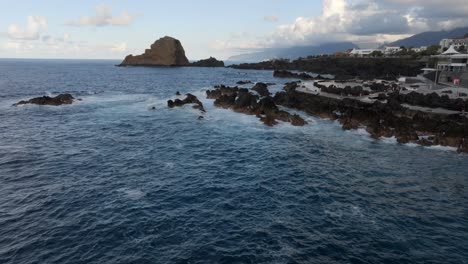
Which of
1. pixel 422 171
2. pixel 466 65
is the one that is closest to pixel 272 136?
pixel 422 171

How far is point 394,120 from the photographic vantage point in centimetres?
4891

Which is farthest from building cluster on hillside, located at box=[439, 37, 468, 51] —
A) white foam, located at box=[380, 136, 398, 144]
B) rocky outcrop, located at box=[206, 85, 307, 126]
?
white foam, located at box=[380, 136, 398, 144]

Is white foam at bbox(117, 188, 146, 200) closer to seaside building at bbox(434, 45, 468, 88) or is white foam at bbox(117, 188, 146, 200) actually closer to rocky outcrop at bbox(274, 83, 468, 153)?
rocky outcrop at bbox(274, 83, 468, 153)

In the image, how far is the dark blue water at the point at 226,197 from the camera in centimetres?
2031

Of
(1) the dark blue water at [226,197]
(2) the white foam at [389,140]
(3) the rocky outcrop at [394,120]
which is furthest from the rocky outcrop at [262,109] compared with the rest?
(2) the white foam at [389,140]

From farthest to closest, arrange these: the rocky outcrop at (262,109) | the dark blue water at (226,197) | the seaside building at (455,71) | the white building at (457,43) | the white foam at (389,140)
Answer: the white building at (457,43), the seaside building at (455,71), the rocky outcrop at (262,109), the white foam at (389,140), the dark blue water at (226,197)

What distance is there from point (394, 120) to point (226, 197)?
3367cm

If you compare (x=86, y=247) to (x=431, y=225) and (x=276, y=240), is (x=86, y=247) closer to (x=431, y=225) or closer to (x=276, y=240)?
(x=276, y=240)

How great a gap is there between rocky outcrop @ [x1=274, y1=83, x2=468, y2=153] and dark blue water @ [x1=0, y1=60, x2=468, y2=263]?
2479 millimetres

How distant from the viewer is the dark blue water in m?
20.3

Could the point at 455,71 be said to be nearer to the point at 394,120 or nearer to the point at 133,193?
the point at 394,120

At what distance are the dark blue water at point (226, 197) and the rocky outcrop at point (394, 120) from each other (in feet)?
8.13

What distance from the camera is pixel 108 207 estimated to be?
25.7 meters

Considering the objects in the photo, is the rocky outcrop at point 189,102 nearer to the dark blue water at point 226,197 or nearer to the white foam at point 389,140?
the dark blue water at point 226,197
